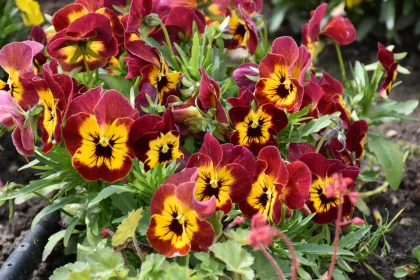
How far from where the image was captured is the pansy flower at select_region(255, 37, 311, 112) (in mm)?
1788

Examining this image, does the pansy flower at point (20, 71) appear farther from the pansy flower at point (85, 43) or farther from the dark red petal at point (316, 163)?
the dark red petal at point (316, 163)

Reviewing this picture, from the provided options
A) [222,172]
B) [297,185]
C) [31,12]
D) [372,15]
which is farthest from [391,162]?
[372,15]

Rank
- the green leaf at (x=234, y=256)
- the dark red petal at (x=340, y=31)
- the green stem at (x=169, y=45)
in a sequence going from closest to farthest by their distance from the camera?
the green leaf at (x=234, y=256) → the green stem at (x=169, y=45) → the dark red petal at (x=340, y=31)

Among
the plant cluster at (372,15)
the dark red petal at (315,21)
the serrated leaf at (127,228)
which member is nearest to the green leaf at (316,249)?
the serrated leaf at (127,228)

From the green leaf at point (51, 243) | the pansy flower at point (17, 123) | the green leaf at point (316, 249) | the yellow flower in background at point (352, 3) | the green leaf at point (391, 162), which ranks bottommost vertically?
the yellow flower in background at point (352, 3)

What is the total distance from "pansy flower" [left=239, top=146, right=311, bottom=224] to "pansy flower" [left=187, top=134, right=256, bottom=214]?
0.03 metres

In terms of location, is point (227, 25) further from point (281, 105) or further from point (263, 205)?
point (263, 205)

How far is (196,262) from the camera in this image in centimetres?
173

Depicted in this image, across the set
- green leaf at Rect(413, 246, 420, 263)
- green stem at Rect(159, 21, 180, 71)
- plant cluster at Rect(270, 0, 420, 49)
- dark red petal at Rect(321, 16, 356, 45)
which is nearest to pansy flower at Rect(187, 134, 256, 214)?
green stem at Rect(159, 21, 180, 71)

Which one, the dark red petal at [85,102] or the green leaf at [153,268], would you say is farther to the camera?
the dark red petal at [85,102]

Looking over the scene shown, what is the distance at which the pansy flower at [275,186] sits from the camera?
5.30ft

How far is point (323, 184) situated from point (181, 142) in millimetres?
380

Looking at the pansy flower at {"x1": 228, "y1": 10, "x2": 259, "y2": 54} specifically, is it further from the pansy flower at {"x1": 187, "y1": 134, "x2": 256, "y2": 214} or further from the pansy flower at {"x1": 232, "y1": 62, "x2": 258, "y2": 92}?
the pansy flower at {"x1": 187, "y1": 134, "x2": 256, "y2": 214}

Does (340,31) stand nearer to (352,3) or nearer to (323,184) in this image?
(323,184)
